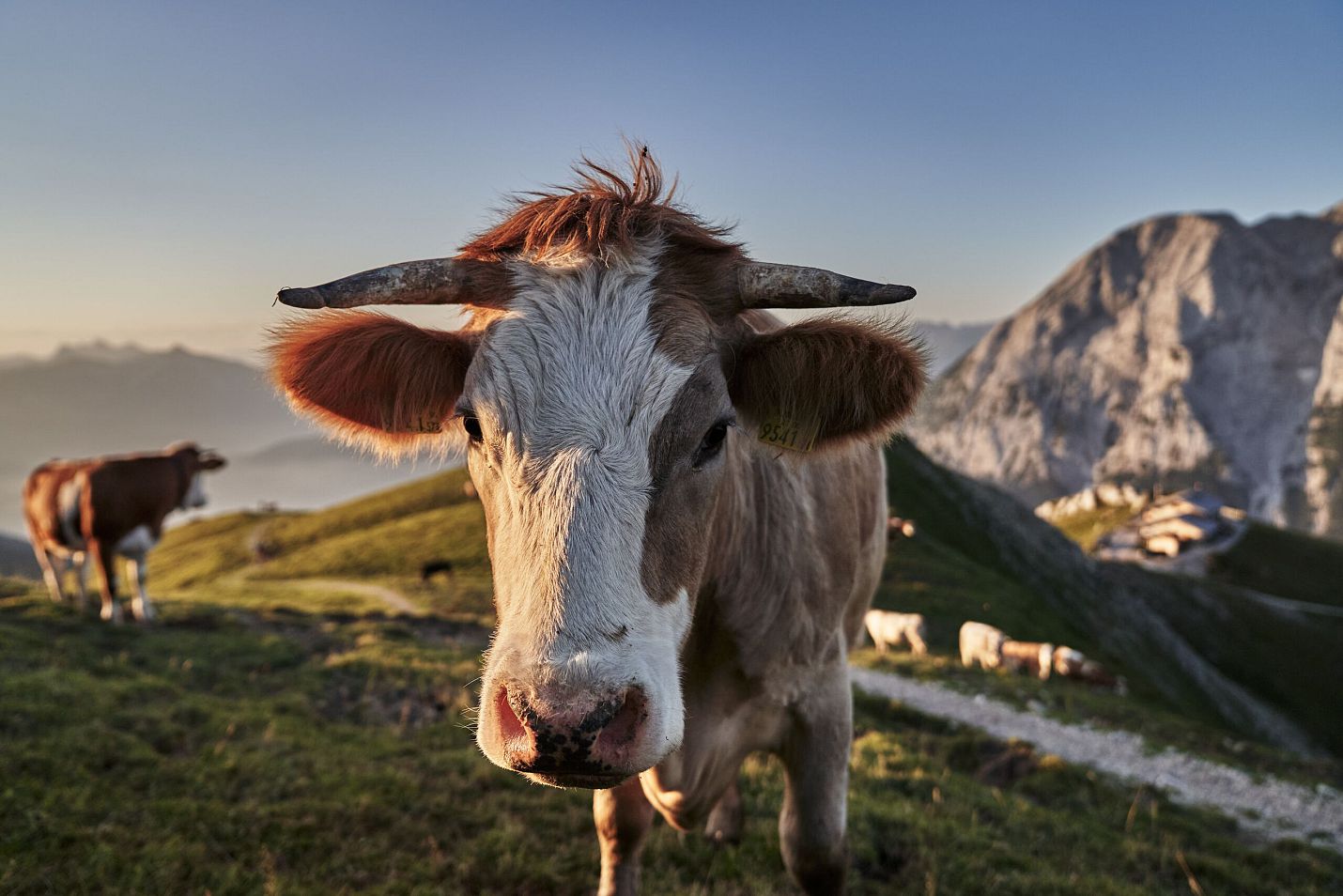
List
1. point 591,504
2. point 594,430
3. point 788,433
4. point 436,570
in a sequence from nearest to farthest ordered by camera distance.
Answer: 1. point 591,504
2. point 594,430
3. point 788,433
4. point 436,570

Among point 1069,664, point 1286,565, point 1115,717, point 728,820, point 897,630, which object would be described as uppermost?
point 728,820

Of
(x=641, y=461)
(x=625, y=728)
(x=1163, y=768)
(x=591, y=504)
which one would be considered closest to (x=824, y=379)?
(x=641, y=461)

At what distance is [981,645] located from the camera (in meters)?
27.0

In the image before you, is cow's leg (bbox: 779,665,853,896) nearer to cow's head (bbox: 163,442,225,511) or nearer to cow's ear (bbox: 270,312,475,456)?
cow's ear (bbox: 270,312,475,456)

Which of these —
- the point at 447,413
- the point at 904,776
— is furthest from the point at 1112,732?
the point at 447,413

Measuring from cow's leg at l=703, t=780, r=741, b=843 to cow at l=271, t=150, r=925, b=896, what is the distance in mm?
1680

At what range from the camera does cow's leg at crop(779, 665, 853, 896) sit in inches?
165

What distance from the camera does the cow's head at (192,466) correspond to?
17.3 meters

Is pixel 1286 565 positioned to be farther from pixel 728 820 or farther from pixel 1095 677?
pixel 728 820

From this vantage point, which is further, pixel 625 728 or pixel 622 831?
pixel 622 831

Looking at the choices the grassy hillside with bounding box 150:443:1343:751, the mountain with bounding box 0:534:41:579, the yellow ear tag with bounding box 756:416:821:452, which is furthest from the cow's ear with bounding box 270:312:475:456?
the mountain with bounding box 0:534:41:579

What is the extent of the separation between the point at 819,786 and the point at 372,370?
3095 mm

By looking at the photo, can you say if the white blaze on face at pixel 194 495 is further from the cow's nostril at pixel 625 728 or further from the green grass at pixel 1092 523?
the green grass at pixel 1092 523

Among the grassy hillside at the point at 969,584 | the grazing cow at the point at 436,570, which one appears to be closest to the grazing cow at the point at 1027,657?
the grassy hillside at the point at 969,584
